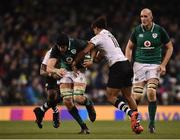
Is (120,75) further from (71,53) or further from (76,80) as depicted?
(76,80)

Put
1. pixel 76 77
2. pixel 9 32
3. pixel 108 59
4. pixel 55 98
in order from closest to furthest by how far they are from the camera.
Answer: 1. pixel 108 59
2. pixel 76 77
3. pixel 55 98
4. pixel 9 32

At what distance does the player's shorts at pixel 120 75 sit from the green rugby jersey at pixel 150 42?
1395 mm

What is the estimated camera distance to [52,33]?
2761cm

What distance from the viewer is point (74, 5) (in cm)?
3014

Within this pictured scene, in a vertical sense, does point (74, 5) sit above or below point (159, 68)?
above

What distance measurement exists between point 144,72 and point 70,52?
1.79 meters

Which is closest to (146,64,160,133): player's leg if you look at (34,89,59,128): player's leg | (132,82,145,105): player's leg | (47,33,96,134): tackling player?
(132,82,145,105): player's leg

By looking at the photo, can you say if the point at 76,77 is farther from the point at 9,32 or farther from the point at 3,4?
the point at 3,4

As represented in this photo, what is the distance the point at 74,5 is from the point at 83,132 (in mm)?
16671

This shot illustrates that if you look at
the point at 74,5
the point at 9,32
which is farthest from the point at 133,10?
the point at 9,32

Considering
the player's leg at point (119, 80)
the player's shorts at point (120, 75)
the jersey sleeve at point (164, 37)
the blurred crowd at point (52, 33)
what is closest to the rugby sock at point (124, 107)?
the player's leg at point (119, 80)

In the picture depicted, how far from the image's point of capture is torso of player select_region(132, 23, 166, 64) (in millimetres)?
14750

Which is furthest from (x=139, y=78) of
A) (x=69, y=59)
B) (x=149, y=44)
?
(x=69, y=59)

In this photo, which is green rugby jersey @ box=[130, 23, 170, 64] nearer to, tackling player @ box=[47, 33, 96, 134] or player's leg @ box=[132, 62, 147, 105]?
player's leg @ box=[132, 62, 147, 105]
